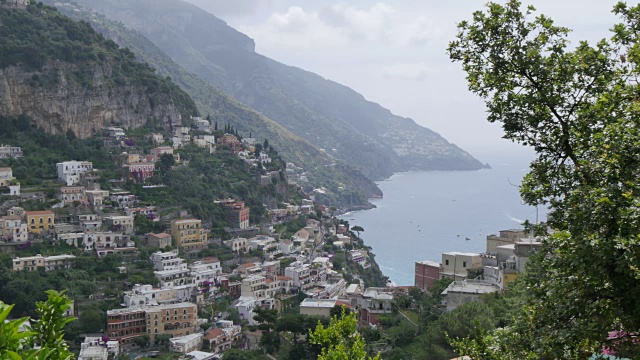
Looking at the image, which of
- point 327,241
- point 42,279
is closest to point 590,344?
point 42,279

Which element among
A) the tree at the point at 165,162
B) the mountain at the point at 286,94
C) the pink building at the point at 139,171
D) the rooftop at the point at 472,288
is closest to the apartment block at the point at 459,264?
the rooftop at the point at 472,288

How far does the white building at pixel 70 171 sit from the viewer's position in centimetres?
3256

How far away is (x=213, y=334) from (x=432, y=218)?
155 ft

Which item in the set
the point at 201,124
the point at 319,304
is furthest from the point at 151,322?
the point at 201,124

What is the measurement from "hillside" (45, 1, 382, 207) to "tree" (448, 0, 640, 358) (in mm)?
71418

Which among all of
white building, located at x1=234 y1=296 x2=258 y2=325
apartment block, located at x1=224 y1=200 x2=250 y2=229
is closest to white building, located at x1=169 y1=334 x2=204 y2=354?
white building, located at x1=234 y1=296 x2=258 y2=325

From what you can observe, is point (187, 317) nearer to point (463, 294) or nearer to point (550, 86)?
point (463, 294)

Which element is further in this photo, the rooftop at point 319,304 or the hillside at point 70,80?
the hillside at point 70,80

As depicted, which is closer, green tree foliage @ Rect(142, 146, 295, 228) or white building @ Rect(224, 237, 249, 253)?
white building @ Rect(224, 237, 249, 253)

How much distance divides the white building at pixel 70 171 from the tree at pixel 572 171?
104ft

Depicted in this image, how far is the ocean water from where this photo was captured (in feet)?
158

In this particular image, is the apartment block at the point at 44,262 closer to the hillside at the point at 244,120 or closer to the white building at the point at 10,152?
the white building at the point at 10,152

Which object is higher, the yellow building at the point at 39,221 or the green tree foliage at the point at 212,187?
the green tree foliage at the point at 212,187

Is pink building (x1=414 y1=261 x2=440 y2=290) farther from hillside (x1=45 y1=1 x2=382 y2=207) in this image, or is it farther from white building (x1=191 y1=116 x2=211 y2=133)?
hillside (x1=45 y1=1 x2=382 y2=207)
